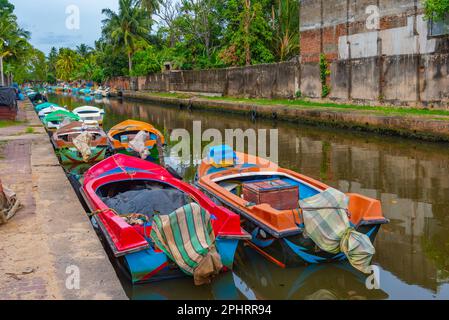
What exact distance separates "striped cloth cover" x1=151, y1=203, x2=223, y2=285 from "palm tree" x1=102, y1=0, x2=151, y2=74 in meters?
48.4

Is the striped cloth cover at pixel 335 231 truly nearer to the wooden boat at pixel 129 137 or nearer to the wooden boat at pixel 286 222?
the wooden boat at pixel 286 222

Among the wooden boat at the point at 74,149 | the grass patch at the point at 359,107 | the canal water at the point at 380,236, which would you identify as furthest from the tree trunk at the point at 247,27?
the wooden boat at the point at 74,149

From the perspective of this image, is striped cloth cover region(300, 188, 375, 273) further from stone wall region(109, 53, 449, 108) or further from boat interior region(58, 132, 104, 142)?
stone wall region(109, 53, 449, 108)

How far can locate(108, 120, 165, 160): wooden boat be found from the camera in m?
14.6

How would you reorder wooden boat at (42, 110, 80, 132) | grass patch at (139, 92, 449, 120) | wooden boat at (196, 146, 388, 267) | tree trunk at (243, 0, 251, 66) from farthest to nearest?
tree trunk at (243, 0, 251, 66) → wooden boat at (42, 110, 80, 132) → grass patch at (139, 92, 449, 120) → wooden boat at (196, 146, 388, 267)

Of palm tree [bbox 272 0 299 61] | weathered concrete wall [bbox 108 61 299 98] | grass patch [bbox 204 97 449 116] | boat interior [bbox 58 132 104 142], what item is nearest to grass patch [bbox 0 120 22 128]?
boat interior [bbox 58 132 104 142]

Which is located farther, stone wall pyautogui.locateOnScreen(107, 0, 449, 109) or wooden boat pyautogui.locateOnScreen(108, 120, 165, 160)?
stone wall pyautogui.locateOnScreen(107, 0, 449, 109)

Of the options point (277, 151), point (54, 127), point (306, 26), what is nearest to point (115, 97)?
point (306, 26)

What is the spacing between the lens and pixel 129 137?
49.8 ft

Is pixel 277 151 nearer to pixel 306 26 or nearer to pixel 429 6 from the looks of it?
pixel 429 6

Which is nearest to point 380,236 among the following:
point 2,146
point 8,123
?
point 2,146
